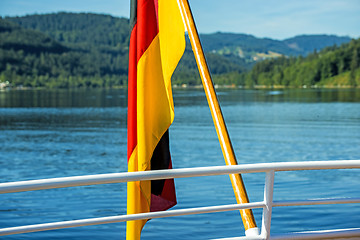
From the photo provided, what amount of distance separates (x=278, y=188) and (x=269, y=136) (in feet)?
72.6

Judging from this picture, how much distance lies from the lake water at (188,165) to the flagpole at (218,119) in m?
7.40

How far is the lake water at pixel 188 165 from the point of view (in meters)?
12.4

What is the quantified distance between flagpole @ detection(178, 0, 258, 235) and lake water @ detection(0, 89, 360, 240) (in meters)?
7.40

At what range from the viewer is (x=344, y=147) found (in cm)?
3219

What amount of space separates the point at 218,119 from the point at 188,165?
21.3 m

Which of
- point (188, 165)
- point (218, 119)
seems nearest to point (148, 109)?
point (218, 119)

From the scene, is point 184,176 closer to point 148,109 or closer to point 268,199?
point 268,199

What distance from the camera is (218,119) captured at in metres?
4.23

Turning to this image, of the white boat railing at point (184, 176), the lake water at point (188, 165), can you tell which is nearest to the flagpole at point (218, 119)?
the white boat railing at point (184, 176)

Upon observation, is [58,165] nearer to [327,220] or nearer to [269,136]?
[327,220]

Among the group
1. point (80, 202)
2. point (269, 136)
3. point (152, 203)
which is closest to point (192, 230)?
point (80, 202)

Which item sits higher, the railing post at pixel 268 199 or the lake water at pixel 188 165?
the railing post at pixel 268 199

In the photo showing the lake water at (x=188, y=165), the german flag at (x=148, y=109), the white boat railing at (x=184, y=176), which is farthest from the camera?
the lake water at (x=188, y=165)

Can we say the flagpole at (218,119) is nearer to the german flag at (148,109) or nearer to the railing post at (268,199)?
the german flag at (148,109)
